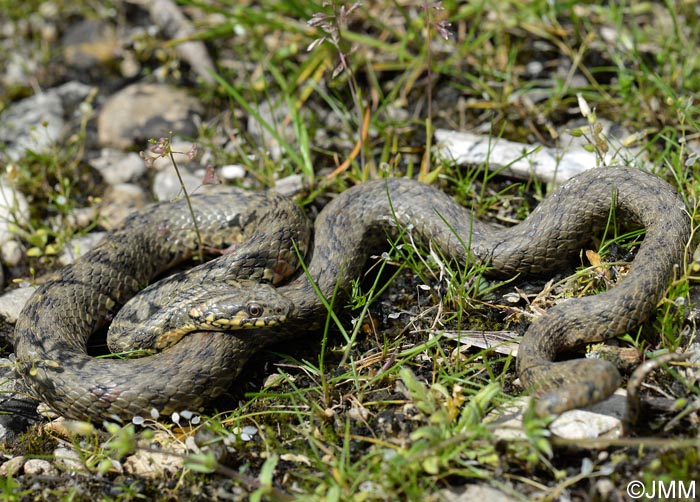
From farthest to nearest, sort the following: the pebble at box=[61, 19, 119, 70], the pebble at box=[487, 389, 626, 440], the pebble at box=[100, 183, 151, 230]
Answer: the pebble at box=[61, 19, 119, 70] < the pebble at box=[100, 183, 151, 230] < the pebble at box=[487, 389, 626, 440]

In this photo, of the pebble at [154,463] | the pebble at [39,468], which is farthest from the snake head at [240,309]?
the pebble at [39,468]

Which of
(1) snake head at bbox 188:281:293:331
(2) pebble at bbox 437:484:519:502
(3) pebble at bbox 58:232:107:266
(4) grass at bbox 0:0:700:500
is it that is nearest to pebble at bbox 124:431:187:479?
(4) grass at bbox 0:0:700:500

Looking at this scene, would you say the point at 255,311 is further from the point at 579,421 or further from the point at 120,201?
the point at 120,201

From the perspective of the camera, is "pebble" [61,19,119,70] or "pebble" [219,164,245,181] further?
"pebble" [61,19,119,70]

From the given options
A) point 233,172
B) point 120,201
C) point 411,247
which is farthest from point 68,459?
point 233,172

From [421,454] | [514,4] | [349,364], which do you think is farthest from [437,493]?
[514,4]

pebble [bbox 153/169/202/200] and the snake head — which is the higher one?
pebble [bbox 153/169/202/200]

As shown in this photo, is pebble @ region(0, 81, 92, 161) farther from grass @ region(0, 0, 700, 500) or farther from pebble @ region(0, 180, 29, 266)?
pebble @ region(0, 180, 29, 266)

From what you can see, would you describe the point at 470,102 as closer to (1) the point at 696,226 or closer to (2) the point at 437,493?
(1) the point at 696,226
